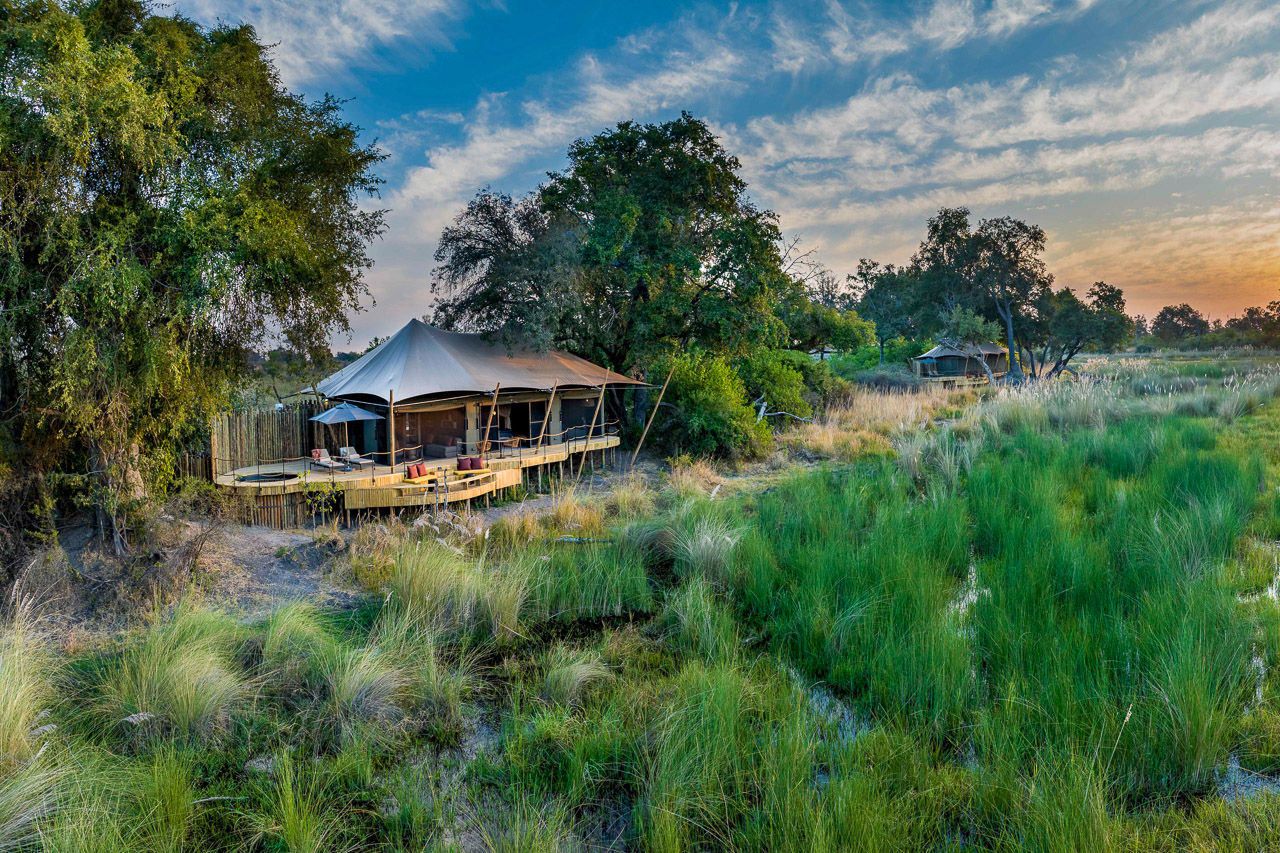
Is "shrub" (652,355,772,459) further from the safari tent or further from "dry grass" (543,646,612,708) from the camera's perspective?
"dry grass" (543,646,612,708)

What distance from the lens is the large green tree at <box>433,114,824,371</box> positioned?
623 inches

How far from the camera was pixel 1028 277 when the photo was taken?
41.8 m

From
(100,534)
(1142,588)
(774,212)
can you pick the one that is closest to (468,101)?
(774,212)

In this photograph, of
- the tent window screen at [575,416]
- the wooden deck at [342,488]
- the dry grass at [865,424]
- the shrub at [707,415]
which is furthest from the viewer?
the tent window screen at [575,416]

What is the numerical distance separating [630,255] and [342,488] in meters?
9.64

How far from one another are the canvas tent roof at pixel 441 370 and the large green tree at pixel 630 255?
0.83 metres

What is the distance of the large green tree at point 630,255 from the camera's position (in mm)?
15836

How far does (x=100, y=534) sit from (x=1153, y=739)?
10779 millimetres

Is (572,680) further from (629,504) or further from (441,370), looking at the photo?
(441,370)

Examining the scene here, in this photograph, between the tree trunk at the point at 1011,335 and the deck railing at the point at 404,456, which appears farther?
the tree trunk at the point at 1011,335

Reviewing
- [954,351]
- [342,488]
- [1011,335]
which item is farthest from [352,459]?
[1011,335]

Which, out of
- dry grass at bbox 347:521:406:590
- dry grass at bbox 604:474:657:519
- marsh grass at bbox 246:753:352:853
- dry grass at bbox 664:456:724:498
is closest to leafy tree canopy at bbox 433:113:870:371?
dry grass at bbox 664:456:724:498

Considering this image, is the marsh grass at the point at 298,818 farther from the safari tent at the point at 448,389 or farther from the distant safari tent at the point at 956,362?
the distant safari tent at the point at 956,362

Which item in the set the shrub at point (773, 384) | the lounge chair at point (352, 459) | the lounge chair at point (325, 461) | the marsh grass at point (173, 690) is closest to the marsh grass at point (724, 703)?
the marsh grass at point (173, 690)
